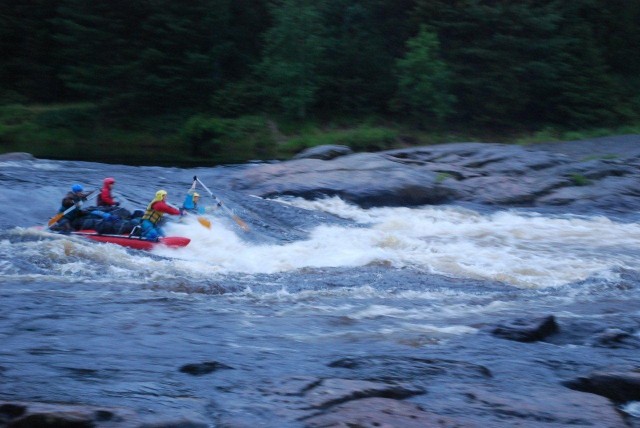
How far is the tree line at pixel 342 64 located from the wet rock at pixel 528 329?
27762 mm

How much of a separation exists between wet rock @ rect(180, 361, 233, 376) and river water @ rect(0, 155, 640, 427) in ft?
0.26

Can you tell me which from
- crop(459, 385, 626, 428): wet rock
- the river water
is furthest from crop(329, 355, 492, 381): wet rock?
crop(459, 385, 626, 428): wet rock

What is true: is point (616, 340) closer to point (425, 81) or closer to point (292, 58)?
point (425, 81)

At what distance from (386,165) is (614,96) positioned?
2101 cm

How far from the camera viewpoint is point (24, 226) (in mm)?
13266

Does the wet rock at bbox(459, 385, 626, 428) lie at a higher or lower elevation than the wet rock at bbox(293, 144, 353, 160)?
lower

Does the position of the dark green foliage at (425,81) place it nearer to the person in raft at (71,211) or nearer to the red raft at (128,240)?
the person in raft at (71,211)

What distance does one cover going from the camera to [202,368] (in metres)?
6.62

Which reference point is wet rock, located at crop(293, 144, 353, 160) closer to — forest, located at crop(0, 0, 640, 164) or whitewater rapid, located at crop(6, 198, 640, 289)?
whitewater rapid, located at crop(6, 198, 640, 289)

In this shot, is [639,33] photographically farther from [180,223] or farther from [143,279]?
[143,279]

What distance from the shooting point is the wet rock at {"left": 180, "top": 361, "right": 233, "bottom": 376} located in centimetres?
654

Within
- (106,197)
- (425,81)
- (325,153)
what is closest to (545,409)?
(106,197)

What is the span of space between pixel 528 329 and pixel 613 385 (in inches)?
64.5

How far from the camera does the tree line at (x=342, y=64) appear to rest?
118ft
